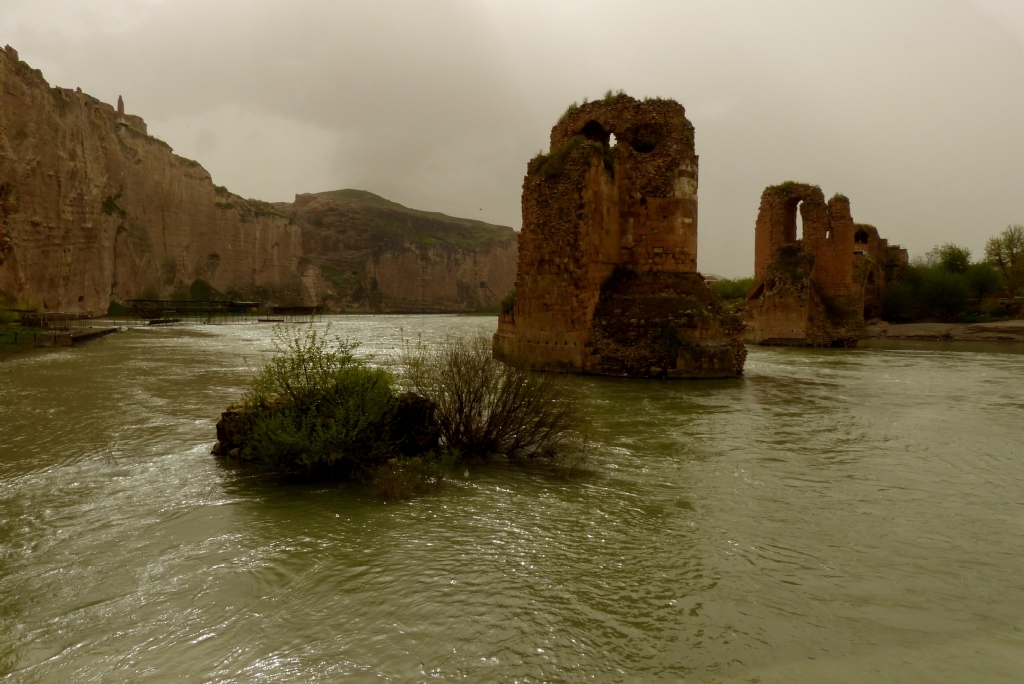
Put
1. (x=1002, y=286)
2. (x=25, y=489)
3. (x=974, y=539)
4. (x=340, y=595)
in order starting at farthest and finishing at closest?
(x=1002, y=286)
(x=25, y=489)
(x=974, y=539)
(x=340, y=595)

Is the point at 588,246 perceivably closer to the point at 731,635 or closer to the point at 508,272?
the point at 731,635

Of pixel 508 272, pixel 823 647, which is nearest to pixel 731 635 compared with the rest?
Answer: pixel 823 647

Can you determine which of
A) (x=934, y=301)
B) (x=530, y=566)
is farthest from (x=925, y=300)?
(x=530, y=566)

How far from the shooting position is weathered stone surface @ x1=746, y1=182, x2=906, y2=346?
97.6ft

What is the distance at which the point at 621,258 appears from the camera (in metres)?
18.0

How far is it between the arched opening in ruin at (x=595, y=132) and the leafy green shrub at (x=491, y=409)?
12.8 metres

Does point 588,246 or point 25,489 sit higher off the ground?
point 588,246

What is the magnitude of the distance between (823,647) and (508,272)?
13215 cm

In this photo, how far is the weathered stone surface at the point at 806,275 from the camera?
1171 inches

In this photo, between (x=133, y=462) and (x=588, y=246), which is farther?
(x=588, y=246)

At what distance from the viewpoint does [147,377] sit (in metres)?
15.1

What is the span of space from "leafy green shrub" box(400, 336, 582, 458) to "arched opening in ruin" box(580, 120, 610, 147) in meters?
12.8

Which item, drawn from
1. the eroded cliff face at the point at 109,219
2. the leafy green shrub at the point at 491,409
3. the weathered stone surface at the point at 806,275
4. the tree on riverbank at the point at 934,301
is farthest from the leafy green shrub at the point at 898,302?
the eroded cliff face at the point at 109,219

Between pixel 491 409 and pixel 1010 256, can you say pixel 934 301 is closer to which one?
pixel 1010 256
